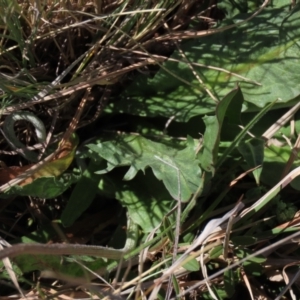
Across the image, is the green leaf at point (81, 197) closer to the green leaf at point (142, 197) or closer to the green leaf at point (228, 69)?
the green leaf at point (142, 197)

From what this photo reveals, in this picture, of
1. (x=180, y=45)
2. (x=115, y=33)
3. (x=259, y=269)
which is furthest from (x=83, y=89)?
(x=259, y=269)

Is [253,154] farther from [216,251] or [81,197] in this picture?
[81,197]

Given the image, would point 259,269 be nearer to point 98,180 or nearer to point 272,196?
point 272,196

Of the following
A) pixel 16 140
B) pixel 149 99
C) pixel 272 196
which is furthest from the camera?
pixel 149 99

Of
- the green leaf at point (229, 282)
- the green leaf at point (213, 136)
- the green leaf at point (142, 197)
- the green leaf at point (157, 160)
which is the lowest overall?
the green leaf at point (229, 282)

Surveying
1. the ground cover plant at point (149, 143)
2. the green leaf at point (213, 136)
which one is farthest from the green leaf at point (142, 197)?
the green leaf at point (213, 136)

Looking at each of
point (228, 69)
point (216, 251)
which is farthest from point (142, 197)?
point (228, 69)
